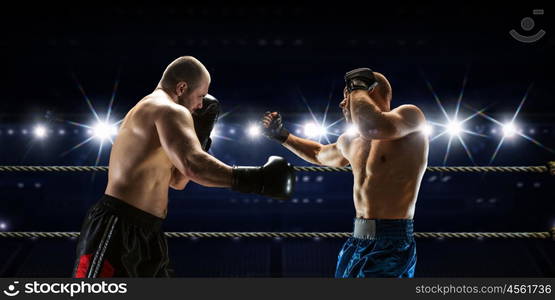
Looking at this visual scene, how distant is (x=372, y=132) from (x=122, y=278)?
2.93 ft

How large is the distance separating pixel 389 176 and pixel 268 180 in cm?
61

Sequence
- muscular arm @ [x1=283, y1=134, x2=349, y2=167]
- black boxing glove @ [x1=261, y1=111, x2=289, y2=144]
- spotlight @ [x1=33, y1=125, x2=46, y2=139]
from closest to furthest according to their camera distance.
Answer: muscular arm @ [x1=283, y1=134, x2=349, y2=167], black boxing glove @ [x1=261, y1=111, x2=289, y2=144], spotlight @ [x1=33, y1=125, x2=46, y2=139]

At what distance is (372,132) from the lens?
166 cm

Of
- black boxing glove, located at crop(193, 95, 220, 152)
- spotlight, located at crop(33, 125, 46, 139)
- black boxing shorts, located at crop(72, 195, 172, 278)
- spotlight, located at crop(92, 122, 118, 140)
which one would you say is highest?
spotlight, located at crop(92, 122, 118, 140)

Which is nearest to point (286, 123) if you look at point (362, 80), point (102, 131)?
point (102, 131)

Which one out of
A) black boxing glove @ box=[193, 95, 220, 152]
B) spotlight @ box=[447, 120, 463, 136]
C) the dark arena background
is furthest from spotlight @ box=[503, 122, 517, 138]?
black boxing glove @ box=[193, 95, 220, 152]

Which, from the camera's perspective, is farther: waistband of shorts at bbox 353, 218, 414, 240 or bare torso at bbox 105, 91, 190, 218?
waistband of shorts at bbox 353, 218, 414, 240

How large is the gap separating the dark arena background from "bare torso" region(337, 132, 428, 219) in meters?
7.46

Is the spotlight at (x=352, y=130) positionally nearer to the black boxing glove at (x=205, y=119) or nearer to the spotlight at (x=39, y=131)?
the black boxing glove at (x=205, y=119)

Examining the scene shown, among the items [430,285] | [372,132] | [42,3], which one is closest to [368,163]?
[372,132]

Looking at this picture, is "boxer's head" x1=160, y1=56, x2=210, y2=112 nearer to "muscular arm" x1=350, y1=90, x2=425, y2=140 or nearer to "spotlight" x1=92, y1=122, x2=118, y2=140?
"muscular arm" x1=350, y1=90, x2=425, y2=140

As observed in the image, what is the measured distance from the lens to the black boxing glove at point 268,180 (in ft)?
3.99

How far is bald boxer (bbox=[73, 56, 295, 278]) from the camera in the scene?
1.23 meters

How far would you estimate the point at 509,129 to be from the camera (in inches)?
401
